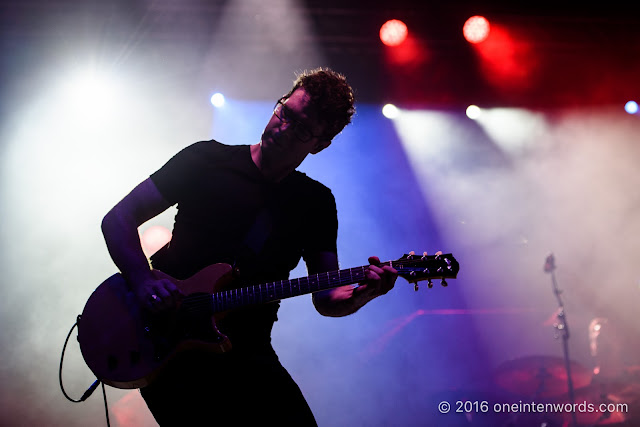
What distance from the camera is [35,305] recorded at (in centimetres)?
584

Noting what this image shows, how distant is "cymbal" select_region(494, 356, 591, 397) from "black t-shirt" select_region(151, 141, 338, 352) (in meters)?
3.16

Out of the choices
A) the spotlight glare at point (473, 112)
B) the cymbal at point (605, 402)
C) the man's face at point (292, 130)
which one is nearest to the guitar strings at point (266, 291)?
the man's face at point (292, 130)

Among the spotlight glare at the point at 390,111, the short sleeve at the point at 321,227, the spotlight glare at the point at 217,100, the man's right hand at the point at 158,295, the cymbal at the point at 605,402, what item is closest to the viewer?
the man's right hand at the point at 158,295

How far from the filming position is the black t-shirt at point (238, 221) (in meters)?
2.70

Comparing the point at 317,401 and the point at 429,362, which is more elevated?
the point at 429,362

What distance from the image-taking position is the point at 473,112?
290 inches

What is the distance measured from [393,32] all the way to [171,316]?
5.62m

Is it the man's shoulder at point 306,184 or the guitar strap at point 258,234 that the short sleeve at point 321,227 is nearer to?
the man's shoulder at point 306,184

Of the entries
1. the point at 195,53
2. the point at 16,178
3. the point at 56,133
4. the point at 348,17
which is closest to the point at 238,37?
the point at 195,53

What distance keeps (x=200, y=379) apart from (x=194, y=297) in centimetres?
43

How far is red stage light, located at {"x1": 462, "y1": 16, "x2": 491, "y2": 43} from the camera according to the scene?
6.72 m

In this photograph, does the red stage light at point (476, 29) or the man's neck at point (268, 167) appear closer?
the man's neck at point (268, 167)

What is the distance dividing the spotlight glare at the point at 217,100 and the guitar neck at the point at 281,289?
477 cm

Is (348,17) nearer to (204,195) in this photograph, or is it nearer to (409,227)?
(409,227)
